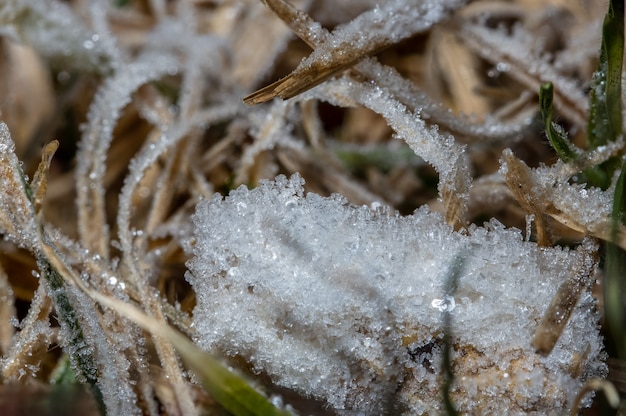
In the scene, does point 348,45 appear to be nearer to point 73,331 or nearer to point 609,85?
point 609,85

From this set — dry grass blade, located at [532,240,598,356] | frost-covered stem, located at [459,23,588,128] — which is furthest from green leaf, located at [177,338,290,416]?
frost-covered stem, located at [459,23,588,128]

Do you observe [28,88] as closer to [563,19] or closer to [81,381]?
[81,381]

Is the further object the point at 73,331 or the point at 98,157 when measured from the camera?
the point at 98,157

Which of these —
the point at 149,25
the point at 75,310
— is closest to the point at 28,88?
the point at 149,25

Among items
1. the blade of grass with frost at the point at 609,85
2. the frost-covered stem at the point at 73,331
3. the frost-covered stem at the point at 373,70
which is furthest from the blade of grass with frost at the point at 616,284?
the frost-covered stem at the point at 73,331

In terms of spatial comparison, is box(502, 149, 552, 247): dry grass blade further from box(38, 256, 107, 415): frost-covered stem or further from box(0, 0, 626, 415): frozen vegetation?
box(38, 256, 107, 415): frost-covered stem

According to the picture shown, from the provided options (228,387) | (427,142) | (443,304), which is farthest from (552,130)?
(228,387)
